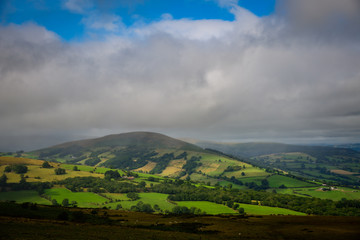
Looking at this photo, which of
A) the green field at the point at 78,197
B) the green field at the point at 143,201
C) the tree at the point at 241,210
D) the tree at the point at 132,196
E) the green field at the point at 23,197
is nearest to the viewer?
the tree at the point at 241,210

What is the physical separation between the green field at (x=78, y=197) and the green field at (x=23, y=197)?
8.18 metres

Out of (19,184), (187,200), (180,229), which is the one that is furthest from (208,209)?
(19,184)

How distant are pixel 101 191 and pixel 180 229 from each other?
160633mm

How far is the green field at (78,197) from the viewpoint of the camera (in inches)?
6284

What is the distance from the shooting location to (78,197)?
170625 mm

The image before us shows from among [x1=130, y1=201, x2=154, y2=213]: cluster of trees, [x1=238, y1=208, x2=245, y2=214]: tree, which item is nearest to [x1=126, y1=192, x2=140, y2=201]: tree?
[x1=130, y1=201, x2=154, y2=213]: cluster of trees

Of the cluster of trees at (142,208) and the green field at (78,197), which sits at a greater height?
the green field at (78,197)

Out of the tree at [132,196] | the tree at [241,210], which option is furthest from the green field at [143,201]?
the tree at [241,210]

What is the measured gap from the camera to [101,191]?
199125mm

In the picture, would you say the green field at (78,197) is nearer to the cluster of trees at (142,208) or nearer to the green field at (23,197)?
the green field at (23,197)

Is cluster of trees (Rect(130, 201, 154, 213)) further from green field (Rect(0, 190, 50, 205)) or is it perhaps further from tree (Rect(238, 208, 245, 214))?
tree (Rect(238, 208, 245, 214))

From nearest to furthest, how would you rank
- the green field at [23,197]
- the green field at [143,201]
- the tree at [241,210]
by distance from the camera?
1. the tree at [241,210]
2. the green field at [23,197]
3. the green field at [143,201]

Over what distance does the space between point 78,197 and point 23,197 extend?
41.8 metres

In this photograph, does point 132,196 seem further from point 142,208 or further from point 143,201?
point 142,208
